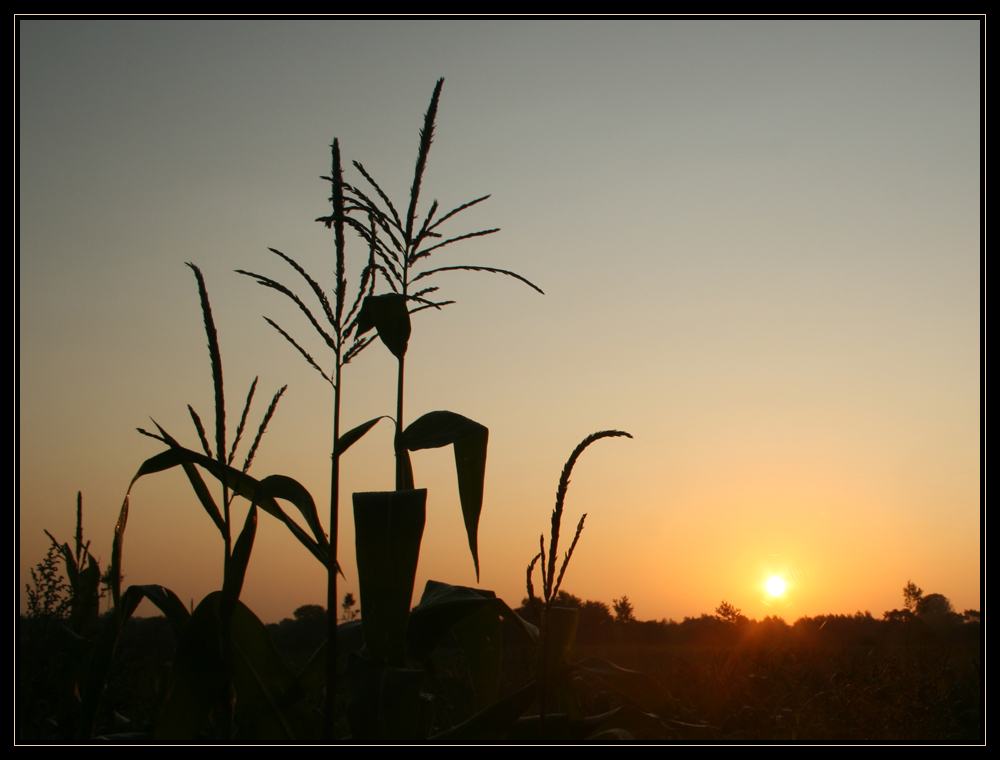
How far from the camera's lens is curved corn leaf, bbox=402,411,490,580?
4.89 ft

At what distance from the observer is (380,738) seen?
4.31 feet

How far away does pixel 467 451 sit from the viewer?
1.53 m

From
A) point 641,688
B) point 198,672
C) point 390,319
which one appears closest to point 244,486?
point 198,672

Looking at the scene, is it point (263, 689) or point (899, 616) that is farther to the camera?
point (899, 616)

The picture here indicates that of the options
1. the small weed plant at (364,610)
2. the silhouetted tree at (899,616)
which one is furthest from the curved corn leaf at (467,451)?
the silhouetted tree at (899,616)

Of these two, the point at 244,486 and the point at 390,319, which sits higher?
the point at 390,319

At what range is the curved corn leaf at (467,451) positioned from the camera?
4.89ft

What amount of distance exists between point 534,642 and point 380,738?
55cm

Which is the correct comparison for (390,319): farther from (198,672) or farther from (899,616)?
(899,616)

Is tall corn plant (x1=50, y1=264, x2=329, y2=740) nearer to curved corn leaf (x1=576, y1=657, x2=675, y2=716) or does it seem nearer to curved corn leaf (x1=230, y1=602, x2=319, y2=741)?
curved corn leaf (x1=230, y1=602, x2=319, y2=741)

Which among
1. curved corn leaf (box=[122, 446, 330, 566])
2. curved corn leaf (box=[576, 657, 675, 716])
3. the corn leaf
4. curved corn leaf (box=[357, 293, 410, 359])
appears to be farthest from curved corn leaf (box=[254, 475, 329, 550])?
curved corn leaf (box=[576, 657, 675, 716])

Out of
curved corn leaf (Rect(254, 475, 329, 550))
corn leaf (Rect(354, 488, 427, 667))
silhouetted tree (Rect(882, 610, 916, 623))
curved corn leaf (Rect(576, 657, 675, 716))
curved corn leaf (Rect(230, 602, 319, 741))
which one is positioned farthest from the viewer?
silhouetted tree (Rect(882, 610, 916, 623))

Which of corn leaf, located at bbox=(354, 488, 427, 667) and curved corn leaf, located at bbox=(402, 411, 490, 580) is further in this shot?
curved corn leaf, located at bbox=(402, 411, 490, 580)
